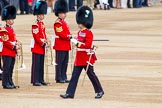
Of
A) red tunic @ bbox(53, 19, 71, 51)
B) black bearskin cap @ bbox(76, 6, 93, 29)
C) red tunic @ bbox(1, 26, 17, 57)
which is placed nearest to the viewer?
black bearskin cap @ bbox(76, 6, 93, 29)

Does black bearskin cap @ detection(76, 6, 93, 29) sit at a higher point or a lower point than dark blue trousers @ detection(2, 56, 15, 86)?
higher

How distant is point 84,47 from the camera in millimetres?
14195

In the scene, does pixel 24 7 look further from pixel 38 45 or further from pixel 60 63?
pixel 38 45

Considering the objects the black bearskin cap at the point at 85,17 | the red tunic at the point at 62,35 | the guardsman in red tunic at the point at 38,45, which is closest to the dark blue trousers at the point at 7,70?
the guardsman in red tunic at the point at 38,45

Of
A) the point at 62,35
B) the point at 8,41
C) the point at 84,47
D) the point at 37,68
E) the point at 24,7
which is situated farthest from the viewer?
the point at 24,7

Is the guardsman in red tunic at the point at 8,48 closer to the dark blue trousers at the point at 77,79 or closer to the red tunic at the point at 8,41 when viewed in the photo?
the red tunic at the point at 8,41

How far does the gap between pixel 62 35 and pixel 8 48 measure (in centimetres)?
131

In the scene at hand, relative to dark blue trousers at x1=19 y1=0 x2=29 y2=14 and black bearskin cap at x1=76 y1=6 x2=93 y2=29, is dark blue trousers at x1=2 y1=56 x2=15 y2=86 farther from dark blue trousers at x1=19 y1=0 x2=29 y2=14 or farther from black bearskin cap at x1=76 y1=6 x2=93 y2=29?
dark blue trousers at x1=19 y1=0 x2=29 y2=14

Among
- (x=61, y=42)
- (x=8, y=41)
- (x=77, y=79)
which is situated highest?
(x=8, y=41)

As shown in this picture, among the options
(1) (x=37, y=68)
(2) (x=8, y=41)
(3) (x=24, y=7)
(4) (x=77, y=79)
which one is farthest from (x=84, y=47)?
(3) (x=24, y=7)

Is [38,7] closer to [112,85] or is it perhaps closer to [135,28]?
[112,85]

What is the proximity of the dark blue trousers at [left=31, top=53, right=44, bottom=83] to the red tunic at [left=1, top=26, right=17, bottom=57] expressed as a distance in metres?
0.67

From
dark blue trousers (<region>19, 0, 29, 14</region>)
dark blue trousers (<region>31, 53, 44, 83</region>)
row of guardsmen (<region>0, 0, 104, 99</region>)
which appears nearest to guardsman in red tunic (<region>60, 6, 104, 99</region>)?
row of guardsmen (<region>0, 0, 104, 99</region>)

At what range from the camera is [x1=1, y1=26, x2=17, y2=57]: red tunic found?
1558 cm
